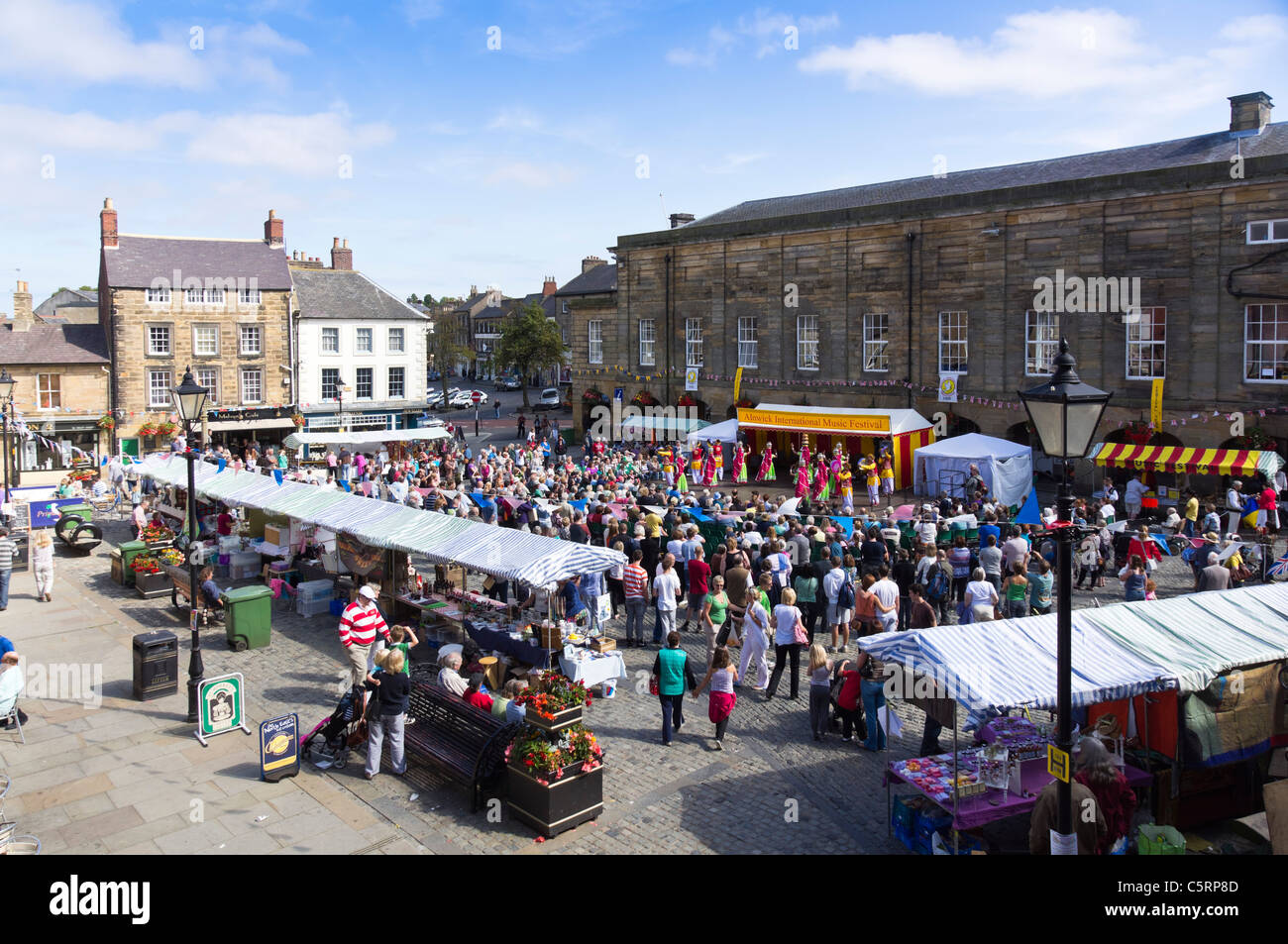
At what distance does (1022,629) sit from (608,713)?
5818mm

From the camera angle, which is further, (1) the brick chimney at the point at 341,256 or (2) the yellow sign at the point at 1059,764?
(1) the brick chimney at the point at 341,256

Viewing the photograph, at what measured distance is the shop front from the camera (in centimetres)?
3150

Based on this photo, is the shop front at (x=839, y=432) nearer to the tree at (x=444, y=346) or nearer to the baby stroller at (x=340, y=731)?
the baby stroller at (x=340, y=731)

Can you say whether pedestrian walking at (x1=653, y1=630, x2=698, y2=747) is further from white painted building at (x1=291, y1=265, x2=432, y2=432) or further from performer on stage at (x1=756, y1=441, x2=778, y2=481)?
white painted building at (x1=291, y1=265, x2=432, y2=432)

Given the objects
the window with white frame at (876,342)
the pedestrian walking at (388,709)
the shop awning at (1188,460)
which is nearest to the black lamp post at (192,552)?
the pedestrian walking at (388,709)

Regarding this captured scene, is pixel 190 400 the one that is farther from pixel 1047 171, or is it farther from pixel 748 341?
pixel 1047 171

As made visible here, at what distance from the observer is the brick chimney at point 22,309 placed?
4272 centimetres

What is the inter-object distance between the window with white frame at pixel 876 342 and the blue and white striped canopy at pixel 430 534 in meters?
22.5

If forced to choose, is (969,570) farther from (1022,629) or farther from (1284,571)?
(1022,629)

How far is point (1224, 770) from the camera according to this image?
9.87 m

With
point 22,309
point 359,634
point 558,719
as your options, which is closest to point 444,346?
point 22,309

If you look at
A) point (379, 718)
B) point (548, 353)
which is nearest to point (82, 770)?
point (379, 718)

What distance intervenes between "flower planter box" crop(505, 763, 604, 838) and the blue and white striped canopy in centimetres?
385

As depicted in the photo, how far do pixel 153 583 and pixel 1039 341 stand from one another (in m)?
26.7
